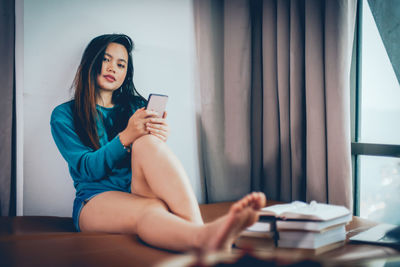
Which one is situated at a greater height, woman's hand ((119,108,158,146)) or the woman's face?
the woman's face

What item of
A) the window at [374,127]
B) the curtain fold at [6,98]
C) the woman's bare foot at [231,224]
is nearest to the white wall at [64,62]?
the curtain fold at [6,98]

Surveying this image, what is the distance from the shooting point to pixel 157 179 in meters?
0.97

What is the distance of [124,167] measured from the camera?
1.38 m

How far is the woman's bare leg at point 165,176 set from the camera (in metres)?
0.92

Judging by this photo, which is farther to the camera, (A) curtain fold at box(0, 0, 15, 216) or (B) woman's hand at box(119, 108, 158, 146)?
(A) curtain fold at box(0, 0, 15, 216)

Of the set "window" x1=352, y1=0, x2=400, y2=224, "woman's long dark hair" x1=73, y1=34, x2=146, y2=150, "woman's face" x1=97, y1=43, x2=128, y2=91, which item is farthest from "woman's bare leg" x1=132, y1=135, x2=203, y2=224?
"window" x1=352, y1=0, x2=400, y2=224

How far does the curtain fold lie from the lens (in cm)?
135

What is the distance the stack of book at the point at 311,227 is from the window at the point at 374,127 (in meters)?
0.64

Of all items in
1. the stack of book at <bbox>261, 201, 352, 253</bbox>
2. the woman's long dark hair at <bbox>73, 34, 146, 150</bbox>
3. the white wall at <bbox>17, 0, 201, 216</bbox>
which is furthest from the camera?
the white wall at <bbox>17, 0, 201, 216</bbox>

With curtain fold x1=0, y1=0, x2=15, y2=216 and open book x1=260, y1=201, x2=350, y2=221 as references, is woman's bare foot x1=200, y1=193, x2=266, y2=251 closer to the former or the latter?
open book x1=260, y1=201, x2=350, y2=221

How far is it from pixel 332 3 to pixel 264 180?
0.93 meters

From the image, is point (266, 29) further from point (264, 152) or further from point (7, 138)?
point (7, 138)

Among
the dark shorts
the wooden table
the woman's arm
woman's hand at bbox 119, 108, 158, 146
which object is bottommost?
the wooden table

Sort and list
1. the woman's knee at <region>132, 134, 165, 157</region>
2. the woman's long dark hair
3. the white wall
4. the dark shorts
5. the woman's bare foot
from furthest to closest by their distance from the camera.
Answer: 1. the white wall
2. the woman's long dark hair
3. the dark shorts
4. the woman's knee at <region>132, 134, 165, 157</region>
5. the woman's bare foot
